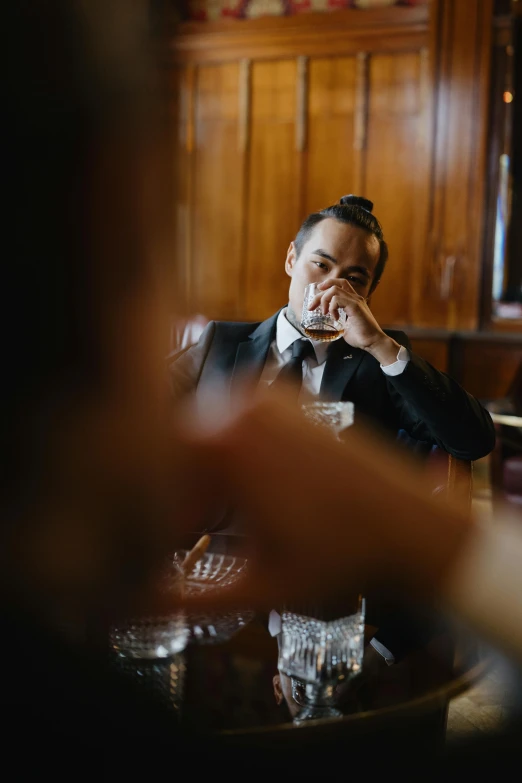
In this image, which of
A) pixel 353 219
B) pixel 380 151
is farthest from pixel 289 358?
pixel 380 151

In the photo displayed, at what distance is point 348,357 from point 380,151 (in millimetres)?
3446

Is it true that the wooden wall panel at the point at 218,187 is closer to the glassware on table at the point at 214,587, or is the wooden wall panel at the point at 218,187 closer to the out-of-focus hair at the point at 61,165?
the glassware on table at the point at 214,587

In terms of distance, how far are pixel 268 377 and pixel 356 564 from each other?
0.78 meters

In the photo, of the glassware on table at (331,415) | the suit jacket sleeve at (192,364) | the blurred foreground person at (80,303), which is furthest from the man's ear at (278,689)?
the suit jacket sleeve at (192,364)

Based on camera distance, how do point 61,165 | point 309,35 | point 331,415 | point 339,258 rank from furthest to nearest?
point 309,35 < point 339,258 < point 331,415 < point 61,165

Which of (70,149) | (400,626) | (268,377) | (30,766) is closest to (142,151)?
(70,149)

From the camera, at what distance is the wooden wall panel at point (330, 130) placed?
16.1 ft

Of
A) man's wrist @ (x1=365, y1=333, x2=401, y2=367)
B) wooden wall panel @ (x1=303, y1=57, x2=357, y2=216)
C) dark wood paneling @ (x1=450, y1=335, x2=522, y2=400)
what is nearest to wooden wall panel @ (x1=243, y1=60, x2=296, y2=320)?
wooden wall panel @ (x1=303, y1=57, x2=357, y2=216)

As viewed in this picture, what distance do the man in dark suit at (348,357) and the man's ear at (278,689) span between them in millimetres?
885

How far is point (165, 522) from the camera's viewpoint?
0.49 m

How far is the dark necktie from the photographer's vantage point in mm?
1783

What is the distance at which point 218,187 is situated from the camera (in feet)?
17.3

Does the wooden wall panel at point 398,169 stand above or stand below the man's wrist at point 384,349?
above

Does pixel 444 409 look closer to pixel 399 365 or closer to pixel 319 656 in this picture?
pixel 399 365
